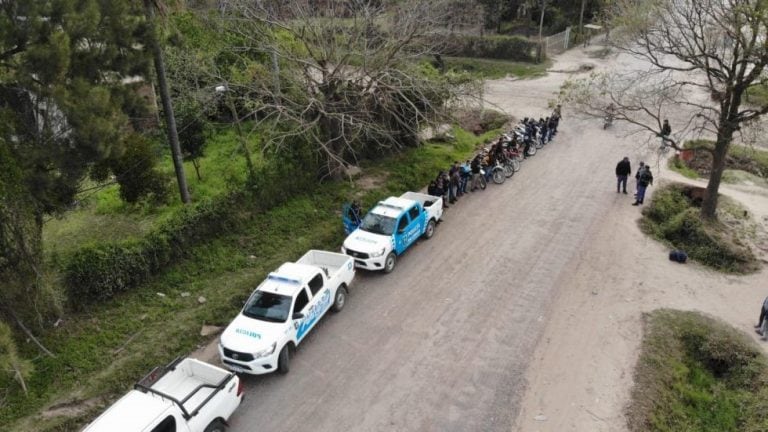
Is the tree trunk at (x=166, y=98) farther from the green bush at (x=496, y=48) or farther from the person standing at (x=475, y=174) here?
the green bush at (x=496, y=48)

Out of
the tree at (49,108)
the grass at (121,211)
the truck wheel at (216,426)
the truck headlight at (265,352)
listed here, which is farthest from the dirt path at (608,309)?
the grass at (121,211)

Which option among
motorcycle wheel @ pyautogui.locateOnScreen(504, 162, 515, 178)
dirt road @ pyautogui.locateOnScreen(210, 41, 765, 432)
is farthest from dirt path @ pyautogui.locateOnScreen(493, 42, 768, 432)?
motorcycle wheel @ pyautogui.locateOnScreen(504, 162, 515, 178)

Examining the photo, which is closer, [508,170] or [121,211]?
[121,211]

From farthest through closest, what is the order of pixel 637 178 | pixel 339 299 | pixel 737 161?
pixel 737 161 → pixel 637 178 → pixel 339 299

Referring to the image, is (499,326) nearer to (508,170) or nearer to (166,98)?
(508,170)

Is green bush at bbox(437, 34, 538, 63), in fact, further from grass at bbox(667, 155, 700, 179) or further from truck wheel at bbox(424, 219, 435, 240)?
truck wheel at bbox(424, 219, 435, 240)

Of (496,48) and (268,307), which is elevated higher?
(496,48)

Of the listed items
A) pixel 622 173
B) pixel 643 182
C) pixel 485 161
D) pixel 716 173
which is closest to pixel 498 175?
pixel 485 161
